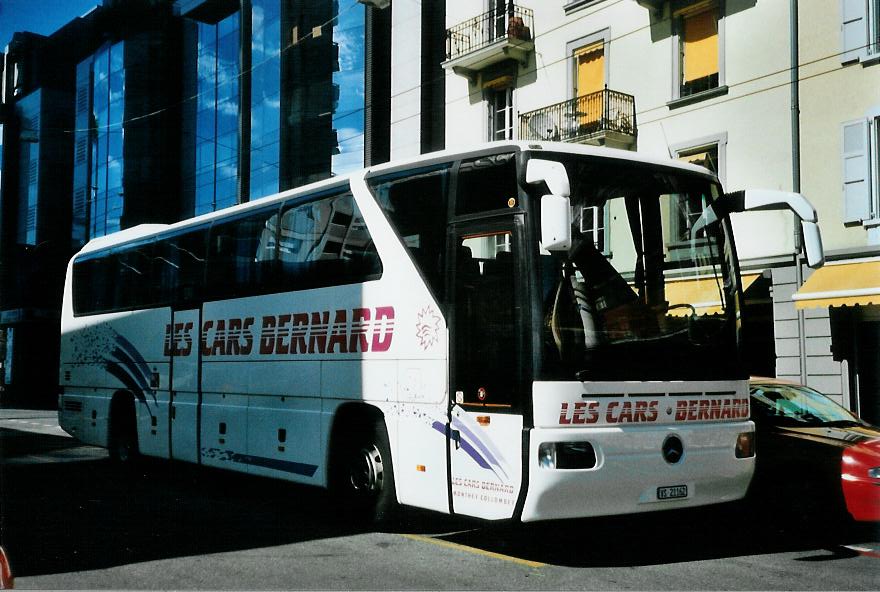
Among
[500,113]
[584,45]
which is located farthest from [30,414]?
[584,45]

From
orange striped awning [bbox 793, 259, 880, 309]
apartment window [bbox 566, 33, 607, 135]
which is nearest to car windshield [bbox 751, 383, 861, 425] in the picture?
orange striped awning [bbox 793, 259, 880, 309]

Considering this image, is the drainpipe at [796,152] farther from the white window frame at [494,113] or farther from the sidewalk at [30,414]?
the sidewalk at [30,414]

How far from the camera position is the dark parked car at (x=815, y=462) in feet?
25.5

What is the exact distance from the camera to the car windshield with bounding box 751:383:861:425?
29.0 ft

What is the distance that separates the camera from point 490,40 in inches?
941

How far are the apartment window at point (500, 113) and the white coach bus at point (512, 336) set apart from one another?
14.8 metres

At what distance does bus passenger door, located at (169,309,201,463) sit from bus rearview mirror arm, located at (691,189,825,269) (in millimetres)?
6118

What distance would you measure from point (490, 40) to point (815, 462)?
698 inches

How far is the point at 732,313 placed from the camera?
7.62 meters

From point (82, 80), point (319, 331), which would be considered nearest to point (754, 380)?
point (319, 331)

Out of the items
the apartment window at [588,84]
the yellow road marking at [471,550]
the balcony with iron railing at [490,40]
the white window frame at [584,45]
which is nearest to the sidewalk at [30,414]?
the balcony with iron railing at [490,40]

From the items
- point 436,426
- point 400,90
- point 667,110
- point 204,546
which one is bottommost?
point 204,546

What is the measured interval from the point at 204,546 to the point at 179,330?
185 inches

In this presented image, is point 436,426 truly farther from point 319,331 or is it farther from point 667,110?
point 667,110
